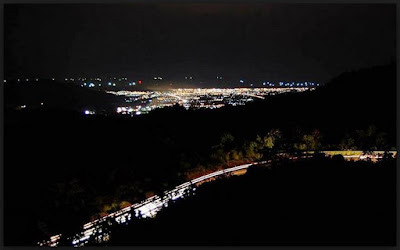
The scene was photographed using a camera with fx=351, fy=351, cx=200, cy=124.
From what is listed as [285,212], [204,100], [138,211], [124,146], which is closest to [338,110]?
[124,146]

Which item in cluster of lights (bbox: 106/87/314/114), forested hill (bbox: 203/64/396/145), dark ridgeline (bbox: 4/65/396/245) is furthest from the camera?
cluster of lights (bbox: 106/87/314/114)

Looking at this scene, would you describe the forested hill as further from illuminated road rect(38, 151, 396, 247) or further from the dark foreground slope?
the dark foreground slope

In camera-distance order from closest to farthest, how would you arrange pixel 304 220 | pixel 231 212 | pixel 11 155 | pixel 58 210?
pixel 304 220
pixel 231 212
pixel 58 210
pixel 11 155

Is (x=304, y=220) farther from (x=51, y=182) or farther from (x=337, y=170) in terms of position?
(x=51, y=182)

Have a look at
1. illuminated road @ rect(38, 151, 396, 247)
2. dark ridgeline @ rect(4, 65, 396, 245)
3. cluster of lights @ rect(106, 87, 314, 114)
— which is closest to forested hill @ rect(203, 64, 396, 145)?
dark ridgeline @ rect(4, 65, 396, 245)

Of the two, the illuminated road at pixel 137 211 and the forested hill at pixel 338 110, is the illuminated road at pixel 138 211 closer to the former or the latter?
the illuminated road at pixel 137 211

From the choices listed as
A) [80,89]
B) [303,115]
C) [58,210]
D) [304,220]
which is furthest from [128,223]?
[80,89]

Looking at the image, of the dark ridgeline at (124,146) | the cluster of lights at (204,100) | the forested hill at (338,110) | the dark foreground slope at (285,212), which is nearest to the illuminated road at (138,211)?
the dark ridgeline at (124,146)

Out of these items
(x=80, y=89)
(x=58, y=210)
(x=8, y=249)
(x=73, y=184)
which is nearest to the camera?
(x=8, y=249)
